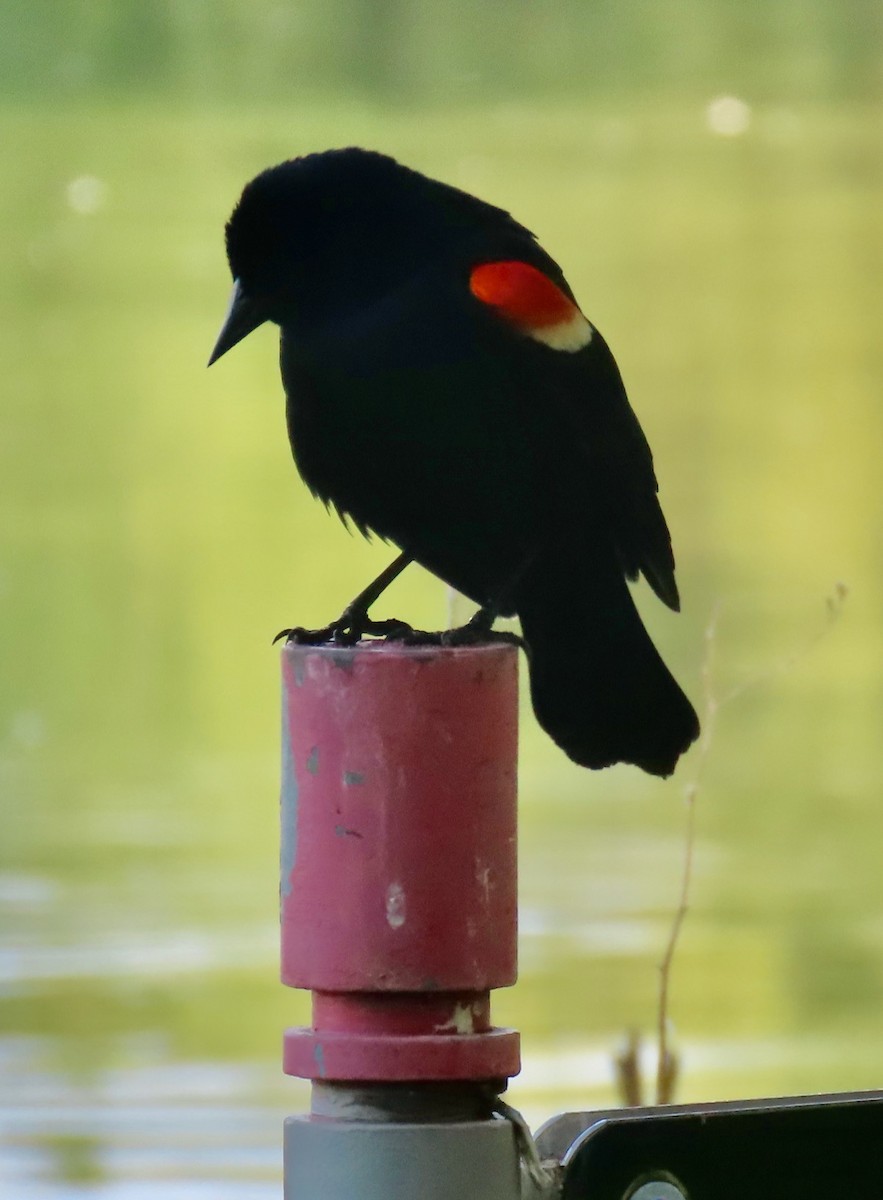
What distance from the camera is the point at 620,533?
4.55 feet

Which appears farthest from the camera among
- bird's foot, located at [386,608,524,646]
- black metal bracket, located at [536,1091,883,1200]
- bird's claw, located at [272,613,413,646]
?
bird's claw, located at [272,613,413,646]

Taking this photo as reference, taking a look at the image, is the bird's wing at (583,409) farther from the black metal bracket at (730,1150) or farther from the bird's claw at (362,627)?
the black metal bracket at (730,1150)

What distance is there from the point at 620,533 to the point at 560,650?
13cm

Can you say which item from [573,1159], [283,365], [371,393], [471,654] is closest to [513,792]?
[471,654]

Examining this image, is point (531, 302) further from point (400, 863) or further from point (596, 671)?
point (400, 863)

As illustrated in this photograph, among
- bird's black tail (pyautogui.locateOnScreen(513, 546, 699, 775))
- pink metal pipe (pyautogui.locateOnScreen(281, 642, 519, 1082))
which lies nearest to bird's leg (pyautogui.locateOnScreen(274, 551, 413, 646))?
bird's black tail (pyautogui.locateOnScreen(513, 546, 699, 775))

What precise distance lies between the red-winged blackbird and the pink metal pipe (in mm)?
524

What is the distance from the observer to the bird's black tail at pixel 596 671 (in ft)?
4.46

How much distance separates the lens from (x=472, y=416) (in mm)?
1334

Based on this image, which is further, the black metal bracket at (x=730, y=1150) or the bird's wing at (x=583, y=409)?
the bird's wing at (x=583, y=409)

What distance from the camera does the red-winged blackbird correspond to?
134 cm

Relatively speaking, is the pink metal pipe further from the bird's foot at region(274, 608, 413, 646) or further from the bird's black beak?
the bird's black beak

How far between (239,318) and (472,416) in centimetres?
21

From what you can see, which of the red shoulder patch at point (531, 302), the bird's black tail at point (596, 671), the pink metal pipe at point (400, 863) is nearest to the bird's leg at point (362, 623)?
the bird's black tail at point (596, 671)
